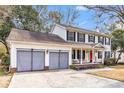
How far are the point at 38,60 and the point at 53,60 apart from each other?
1.80 meters

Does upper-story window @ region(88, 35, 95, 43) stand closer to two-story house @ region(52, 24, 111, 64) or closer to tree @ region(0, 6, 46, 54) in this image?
two-story house @ region(52, 24, 111, 64)

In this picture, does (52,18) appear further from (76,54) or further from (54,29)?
(76,54)

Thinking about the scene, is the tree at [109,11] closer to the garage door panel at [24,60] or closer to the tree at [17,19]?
the garage door panel at [24,60]

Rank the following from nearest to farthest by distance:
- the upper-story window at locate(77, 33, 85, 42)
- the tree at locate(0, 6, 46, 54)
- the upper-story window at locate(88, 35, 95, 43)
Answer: the upper-story window at locate(77, 33, 85, 42)
the tree at locate(0, 6, 46, 54)
the upper-story window at locate(88, 35, 95, 43)

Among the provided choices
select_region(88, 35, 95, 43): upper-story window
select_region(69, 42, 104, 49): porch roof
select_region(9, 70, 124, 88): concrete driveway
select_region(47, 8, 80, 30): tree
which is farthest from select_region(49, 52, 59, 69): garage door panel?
select_region(47, 8, 80, 30): tree

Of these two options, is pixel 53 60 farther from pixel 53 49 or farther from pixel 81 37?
pixel 81 37

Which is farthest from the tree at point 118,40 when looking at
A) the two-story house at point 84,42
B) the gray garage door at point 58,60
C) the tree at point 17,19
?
the tree at point 17,19

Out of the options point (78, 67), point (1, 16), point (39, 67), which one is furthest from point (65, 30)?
point (1, 16)

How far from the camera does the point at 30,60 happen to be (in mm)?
17453

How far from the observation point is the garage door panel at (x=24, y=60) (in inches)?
652

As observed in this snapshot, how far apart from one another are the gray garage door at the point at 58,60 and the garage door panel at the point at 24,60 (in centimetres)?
253

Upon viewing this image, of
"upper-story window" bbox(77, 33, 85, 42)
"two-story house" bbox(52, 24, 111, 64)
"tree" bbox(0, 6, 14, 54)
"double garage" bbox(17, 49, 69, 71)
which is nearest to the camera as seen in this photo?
"double garage" bbox(17, 49, 69, 71)

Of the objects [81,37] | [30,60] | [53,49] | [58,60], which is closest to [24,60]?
[30,60]

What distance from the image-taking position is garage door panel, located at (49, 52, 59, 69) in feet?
62.2
